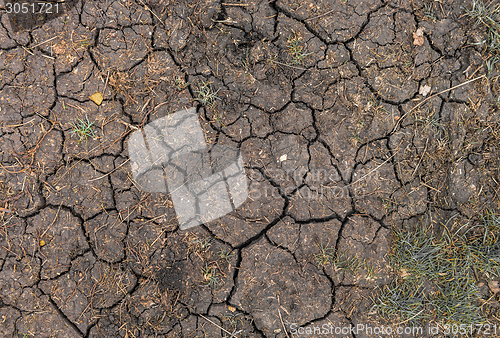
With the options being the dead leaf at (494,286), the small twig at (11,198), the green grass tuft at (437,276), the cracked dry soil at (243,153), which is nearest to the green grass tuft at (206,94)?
the cracked dry soil at (243,153)

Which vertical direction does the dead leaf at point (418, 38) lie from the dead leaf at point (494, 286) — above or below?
above

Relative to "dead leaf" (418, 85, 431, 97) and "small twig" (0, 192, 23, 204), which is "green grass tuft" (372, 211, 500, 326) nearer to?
"dead leaf" (418, 85, 431, 97)

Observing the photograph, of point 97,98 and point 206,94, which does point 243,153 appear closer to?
point 206,94

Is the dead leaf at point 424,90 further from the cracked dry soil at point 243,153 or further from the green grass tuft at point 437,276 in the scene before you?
the green grass tuft at point 437,276

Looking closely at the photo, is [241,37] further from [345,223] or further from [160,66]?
[345,223]

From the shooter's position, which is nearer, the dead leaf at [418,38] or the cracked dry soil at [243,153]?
the cracked dry soil at [243,153]

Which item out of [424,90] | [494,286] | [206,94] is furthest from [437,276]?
[206,94]
